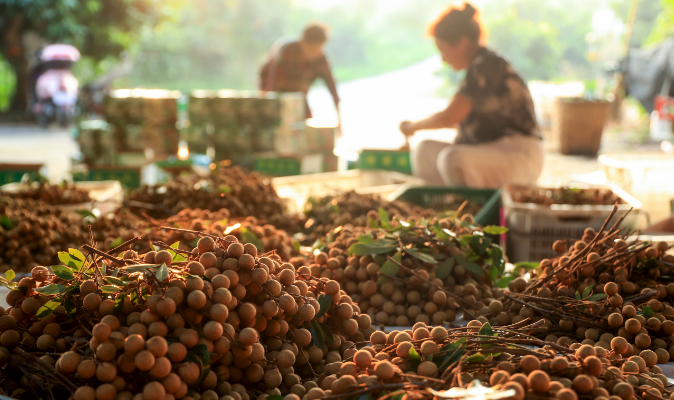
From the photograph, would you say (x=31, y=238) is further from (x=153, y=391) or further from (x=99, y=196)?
(x=153, y=391)

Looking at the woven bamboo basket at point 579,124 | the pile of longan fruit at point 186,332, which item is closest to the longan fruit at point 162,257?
the pile of longan fruit at point 186,332

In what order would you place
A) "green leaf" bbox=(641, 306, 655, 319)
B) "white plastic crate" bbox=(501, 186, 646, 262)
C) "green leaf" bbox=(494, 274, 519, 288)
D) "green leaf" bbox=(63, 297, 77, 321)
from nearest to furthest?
"green leaf" bbox=(63, 297, 77, 321) < "green leaf" bbox=(641, 306, 655, 319) < "green leaf" bbox=(494, 274, 519, 288) < "white plastic crate" bbox=(501, 186, 646, 262)

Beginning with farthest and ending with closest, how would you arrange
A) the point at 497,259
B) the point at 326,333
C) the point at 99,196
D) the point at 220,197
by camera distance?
the point at 99,196
the point at 220,197
the point at 497,259
the point at 326,333

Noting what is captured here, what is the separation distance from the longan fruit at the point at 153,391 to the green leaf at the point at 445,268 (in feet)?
2.78

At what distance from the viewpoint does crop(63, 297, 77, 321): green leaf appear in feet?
3.17

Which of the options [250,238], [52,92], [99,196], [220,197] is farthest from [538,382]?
[52,92]

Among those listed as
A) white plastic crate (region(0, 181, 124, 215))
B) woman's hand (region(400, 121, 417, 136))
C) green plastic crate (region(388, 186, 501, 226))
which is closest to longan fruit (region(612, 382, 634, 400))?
white plastic crate (region(0, 181, 124, 215))

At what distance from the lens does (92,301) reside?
92cm

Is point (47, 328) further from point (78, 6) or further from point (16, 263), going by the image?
point (78, 6)

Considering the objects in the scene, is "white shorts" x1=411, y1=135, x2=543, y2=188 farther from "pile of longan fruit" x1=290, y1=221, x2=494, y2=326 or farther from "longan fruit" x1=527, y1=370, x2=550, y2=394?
"longan fruit" x1=527, y1=370, x2=550, y2=394

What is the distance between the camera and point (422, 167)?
4.05m

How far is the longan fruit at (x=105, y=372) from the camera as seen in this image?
2.69 feet

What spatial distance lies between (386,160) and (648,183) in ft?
5.64

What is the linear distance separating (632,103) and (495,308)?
663 inches
